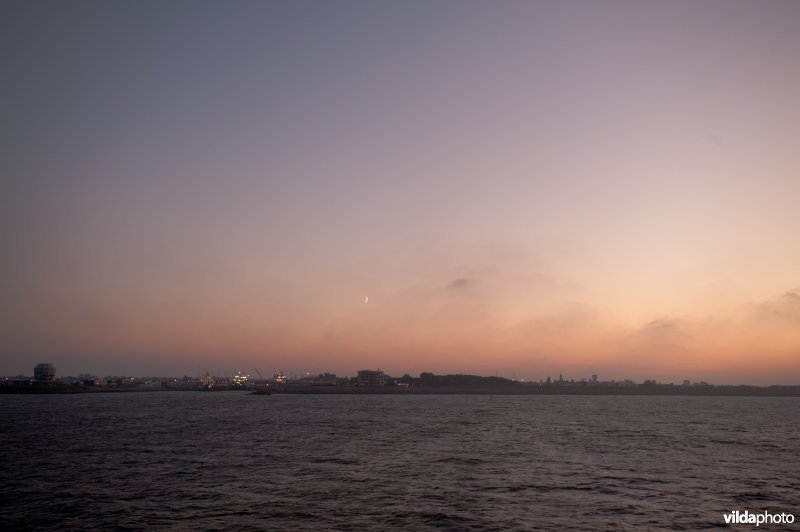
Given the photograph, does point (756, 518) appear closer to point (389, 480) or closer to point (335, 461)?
point (389, 480)

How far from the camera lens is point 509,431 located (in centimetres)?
9462

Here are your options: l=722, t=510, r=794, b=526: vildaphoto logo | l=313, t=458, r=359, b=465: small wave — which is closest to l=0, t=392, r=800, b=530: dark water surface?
l=313, t=458, r=359, b=465: small wave

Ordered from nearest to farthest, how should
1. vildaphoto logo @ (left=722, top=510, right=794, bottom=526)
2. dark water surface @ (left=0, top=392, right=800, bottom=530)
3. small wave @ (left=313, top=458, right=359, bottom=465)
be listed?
1. vildaphoto logo @ (left=722, top=510, right=794, bottom=526)
2. dark water surface @ (left=0, top=392, right=800, bottom=530)
3. small wave @ (left=313, top=458, right=359, bottom=465)

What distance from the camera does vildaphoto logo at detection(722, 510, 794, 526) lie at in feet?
118

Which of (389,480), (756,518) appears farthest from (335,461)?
(756,518)

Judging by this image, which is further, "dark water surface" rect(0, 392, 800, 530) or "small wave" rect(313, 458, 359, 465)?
"small wave" rect(313, 458, 359, 465)

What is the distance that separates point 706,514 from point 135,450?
62.1 m

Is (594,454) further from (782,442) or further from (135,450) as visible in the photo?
(135,450)

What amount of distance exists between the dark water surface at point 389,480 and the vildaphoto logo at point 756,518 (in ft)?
2.94

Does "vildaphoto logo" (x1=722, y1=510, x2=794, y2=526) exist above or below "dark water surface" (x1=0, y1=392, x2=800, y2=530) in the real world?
above

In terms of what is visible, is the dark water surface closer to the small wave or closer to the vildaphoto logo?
the small wave

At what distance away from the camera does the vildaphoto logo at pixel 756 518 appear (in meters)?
36.0

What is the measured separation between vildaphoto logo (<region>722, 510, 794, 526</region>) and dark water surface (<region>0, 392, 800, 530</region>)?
897 millimetres

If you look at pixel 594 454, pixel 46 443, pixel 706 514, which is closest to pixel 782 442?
pixel 594 454
